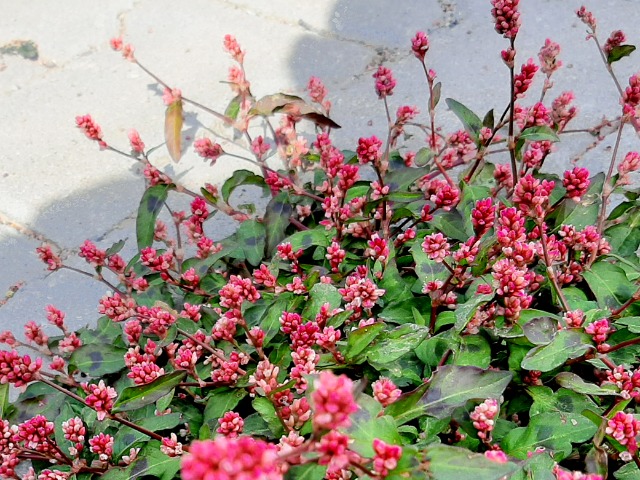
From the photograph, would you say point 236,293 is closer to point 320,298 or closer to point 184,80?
point 320,298

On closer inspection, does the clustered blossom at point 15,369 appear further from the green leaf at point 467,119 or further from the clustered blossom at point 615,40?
the clustered blossom at point 615,40

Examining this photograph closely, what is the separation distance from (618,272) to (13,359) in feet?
3.10

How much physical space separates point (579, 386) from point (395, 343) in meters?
0.26

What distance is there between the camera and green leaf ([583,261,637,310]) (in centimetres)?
115

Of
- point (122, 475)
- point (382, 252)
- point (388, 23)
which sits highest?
point (388, 23)

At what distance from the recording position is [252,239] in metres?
1.43

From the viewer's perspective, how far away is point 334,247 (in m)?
1.23

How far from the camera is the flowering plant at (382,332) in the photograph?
3.08 ft

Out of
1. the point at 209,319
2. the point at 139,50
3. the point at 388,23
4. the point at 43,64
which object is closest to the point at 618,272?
the point at 209,319

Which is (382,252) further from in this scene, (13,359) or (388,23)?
(388,23)

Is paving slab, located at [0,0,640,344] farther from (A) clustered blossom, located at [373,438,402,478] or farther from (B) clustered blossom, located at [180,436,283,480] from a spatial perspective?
(B) clustered blossom, located at [180,436,283,480]

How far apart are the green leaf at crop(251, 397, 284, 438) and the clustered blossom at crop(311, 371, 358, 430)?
1.38ft

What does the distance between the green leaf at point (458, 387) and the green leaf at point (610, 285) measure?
0.98 feet

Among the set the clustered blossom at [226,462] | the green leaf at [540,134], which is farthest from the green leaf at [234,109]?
the clustered blossom at [226,462]
